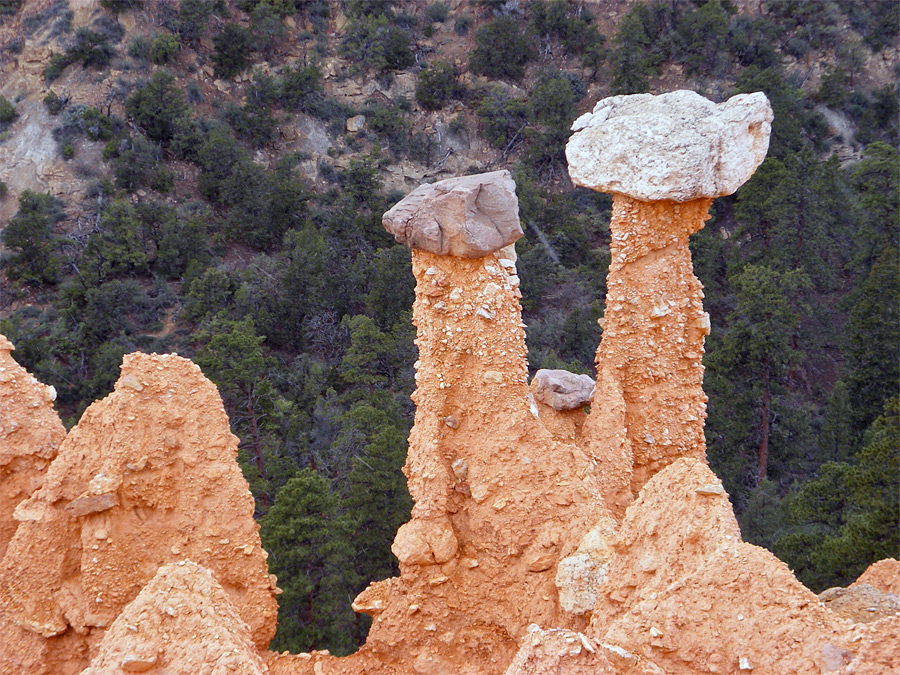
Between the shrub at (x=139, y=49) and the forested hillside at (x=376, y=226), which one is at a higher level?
the shrub at (x=139, y=49)

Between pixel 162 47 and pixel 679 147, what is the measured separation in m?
37.9

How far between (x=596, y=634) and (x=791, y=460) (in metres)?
19.3

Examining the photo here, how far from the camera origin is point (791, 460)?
2370 cm

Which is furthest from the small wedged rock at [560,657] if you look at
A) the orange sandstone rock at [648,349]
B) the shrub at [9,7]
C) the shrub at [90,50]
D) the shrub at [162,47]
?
the shrub at [9,7]

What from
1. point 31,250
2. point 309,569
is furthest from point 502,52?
point 309,569

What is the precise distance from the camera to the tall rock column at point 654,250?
27.9 feet

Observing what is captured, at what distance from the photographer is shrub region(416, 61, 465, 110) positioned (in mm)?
43906

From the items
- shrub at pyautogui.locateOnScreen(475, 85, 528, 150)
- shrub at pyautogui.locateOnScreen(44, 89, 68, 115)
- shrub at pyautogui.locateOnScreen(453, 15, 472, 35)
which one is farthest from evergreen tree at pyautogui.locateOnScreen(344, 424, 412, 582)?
shrub at pyautogui.locateOnScreen(453, 15, 472, 35)

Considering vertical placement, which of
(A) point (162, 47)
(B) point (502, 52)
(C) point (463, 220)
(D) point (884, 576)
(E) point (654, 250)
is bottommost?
(D) point (884, 576)

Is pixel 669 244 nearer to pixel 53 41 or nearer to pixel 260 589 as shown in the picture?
pixel 260 589

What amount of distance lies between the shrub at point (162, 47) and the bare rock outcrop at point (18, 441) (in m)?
36.4

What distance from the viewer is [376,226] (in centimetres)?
3300

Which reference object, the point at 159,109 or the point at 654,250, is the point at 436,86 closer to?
the point at 159,109

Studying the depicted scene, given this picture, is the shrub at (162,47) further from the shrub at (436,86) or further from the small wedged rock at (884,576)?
the small wedged rock at (884,576)
